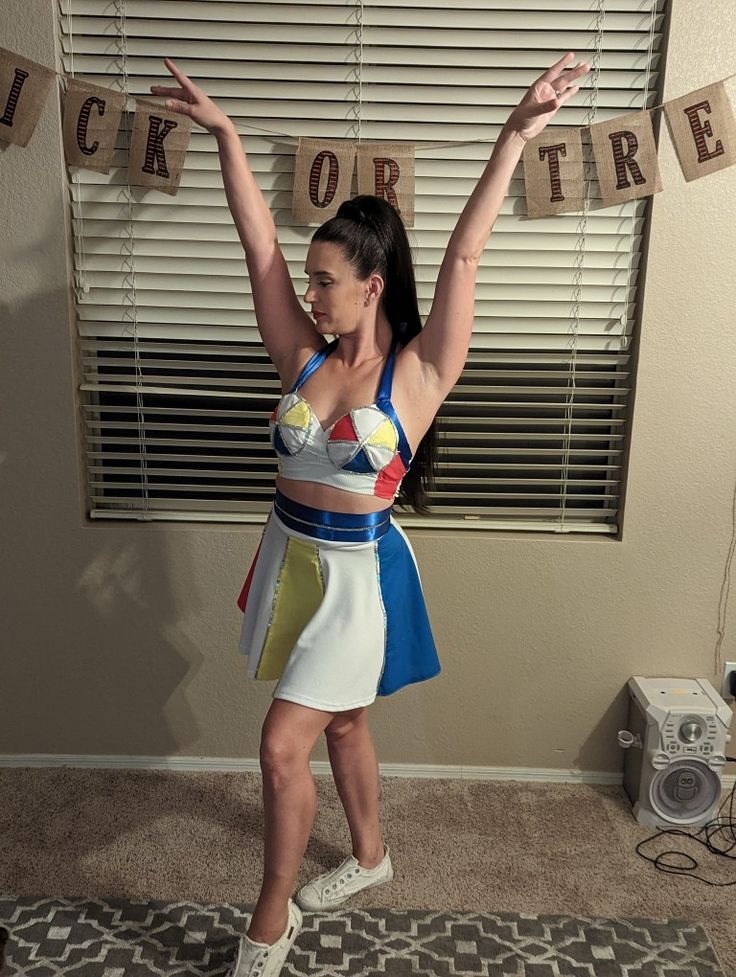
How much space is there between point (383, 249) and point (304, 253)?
2.05ft

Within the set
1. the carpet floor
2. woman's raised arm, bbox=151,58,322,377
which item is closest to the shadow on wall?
the carpet floor

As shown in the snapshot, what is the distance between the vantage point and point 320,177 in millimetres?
2240

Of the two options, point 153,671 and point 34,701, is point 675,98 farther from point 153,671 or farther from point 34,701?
point 34,701

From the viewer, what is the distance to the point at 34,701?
260 centimetres

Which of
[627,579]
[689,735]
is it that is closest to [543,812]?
[689,735]

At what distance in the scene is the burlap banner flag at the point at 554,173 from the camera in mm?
2199

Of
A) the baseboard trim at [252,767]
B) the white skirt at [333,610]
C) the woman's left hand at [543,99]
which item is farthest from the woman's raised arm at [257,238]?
the baseboard trim at [252,767]

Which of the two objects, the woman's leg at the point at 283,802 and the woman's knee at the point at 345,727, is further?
the woman's knee at the point at 345,727

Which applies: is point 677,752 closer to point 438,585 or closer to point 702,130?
point 438,585

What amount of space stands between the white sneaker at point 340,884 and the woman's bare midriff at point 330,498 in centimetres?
88

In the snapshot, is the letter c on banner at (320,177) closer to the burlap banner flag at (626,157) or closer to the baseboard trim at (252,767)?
the burlap banner flag at (626,157)

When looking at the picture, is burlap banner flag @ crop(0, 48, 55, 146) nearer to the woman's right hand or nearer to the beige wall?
the beige wall

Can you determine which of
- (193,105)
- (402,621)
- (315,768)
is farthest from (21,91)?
(315,768)

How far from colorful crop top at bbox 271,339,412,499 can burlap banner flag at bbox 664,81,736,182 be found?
0.94 m
